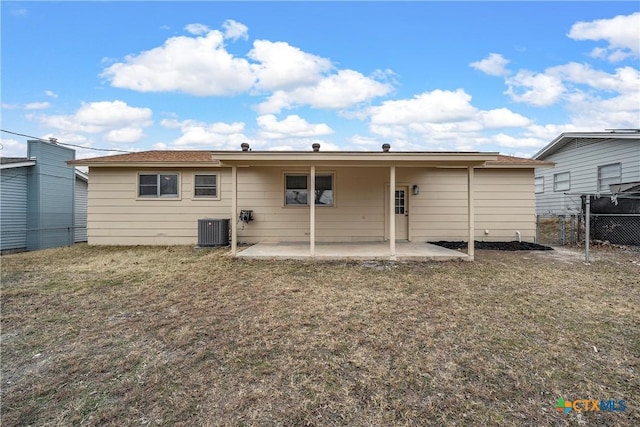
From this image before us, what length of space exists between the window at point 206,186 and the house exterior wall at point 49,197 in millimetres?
7357

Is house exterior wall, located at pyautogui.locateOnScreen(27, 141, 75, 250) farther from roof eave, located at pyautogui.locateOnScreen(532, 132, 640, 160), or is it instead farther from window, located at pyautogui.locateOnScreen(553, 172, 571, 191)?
window, located at pyautogui.locateOnScreen(553, 172, 571, 191)

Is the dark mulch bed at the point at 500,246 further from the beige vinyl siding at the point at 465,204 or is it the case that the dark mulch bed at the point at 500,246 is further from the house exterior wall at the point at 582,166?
the house exterior wall at the point at 582,166

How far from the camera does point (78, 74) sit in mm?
12125

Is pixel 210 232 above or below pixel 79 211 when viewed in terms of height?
below

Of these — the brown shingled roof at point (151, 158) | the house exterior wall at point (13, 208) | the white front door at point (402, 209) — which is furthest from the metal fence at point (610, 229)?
the house exterior wall at point (13, 208)

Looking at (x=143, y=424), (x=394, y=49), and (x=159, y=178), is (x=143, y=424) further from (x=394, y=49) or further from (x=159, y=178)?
(x=394, y=49)

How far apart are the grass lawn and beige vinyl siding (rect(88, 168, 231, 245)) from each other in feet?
12.3

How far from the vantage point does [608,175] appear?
11.4 metres

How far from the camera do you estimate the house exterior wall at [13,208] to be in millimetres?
10609

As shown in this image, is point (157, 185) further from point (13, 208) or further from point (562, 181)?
point (562, 181)

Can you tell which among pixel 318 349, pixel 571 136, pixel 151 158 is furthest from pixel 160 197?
pixel 571 136

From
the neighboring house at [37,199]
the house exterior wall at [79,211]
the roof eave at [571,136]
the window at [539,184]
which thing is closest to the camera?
the roof eave at [571,136]

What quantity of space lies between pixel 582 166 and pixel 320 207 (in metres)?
11.5

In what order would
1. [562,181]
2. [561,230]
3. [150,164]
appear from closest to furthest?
[150,164]
[561,230]
[562,181]
